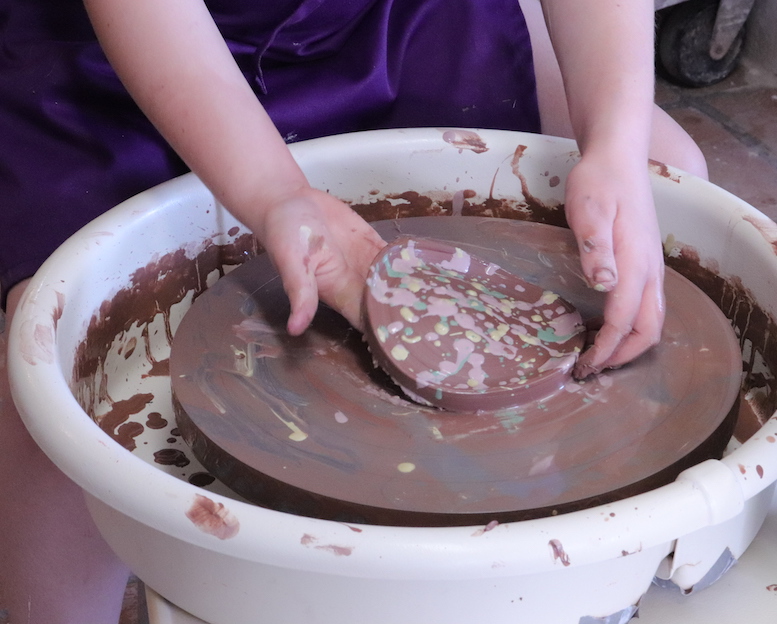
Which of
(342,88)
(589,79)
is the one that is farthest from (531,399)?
(342,88)

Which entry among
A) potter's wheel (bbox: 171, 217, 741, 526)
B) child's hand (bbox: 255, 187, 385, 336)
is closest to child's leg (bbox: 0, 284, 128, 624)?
potter's wheel (bbox: 171, 217, 741, 526)

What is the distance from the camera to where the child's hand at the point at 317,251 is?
2.48 ft

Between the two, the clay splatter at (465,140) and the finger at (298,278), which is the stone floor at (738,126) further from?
the finger at (298,278)

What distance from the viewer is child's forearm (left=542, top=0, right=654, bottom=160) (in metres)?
0.91

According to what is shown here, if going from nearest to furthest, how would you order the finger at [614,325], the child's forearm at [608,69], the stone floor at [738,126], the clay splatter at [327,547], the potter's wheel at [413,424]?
1. the clay splatter at [327,547]
2. the potter's wheel at [413,424]
3. the finger at [614,325]
4. the child's forearm at [608,69]
5. the stone floor at [738,126]

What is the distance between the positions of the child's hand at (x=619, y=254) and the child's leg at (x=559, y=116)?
206mm

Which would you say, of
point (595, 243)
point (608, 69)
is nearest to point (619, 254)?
point (595, 243)

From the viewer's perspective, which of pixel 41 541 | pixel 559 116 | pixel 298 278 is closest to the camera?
pixel 298 278

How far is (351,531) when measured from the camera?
56 centimetres

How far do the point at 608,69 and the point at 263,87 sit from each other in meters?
0.40

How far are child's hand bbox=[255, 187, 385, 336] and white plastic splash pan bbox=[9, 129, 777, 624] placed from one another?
0.62ft

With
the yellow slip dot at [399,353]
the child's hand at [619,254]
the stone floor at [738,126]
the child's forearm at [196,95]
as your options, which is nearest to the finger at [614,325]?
the child's hand at [619,254]

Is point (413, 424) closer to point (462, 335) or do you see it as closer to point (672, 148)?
point (462, 335)

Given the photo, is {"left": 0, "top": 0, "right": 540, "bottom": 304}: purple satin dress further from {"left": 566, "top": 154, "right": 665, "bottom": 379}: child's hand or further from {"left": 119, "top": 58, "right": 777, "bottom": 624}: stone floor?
{"left": 119, "top": 58, "right": 777, "bottom": 624}: stone floor
